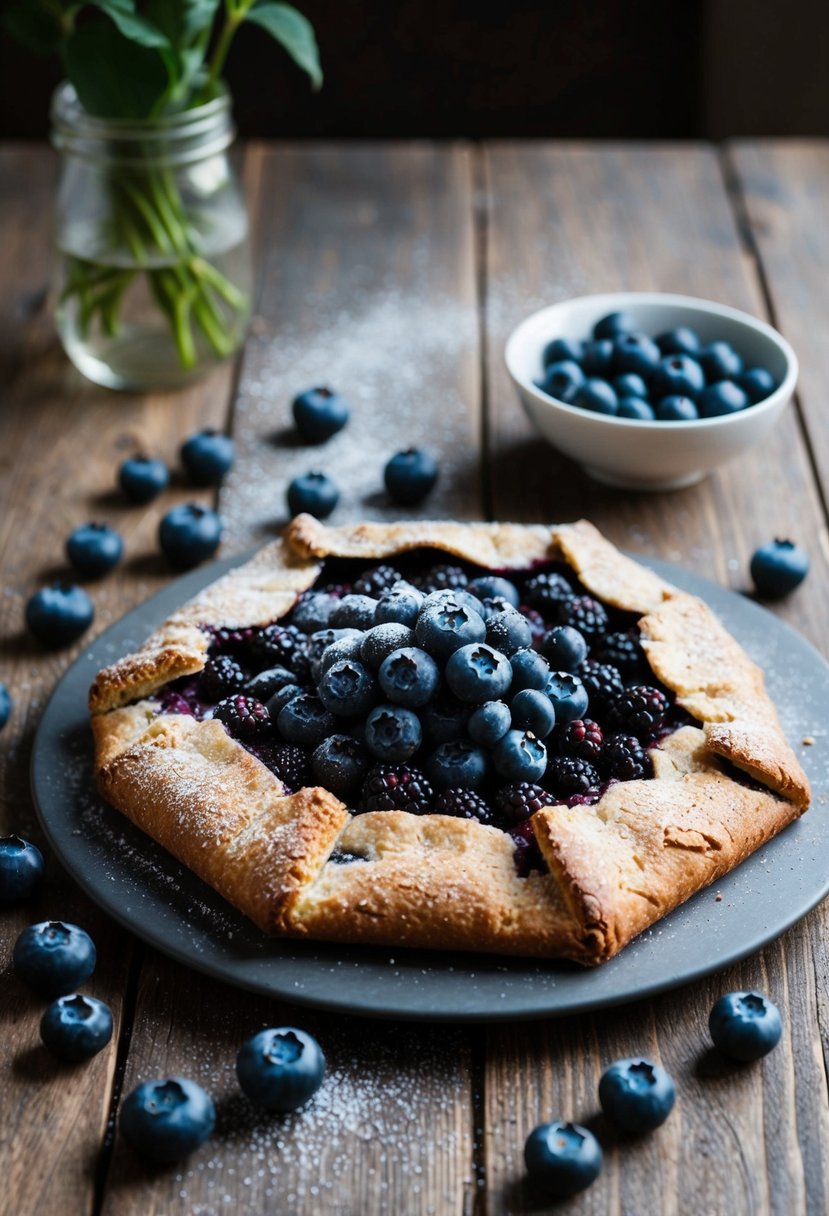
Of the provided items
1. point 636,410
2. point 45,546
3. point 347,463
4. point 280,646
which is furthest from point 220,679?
point 636,410

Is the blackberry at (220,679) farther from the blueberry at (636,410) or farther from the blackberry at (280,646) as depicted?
the blueberry at (636,410)

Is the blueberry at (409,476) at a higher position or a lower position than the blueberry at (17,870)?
lower

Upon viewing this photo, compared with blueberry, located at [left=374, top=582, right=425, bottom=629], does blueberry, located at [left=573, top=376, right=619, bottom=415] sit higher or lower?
lower

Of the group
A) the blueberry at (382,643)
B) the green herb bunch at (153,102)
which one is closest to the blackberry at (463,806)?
the blueberry at (382,643)

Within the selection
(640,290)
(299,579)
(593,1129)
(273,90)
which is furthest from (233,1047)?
(273,90)

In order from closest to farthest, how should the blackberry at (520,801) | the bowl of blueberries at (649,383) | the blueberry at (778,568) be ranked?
1. the blackberry at (520,801)
2. the blueberry at (778,568)
3. the bowl of blueberries at (649,383)

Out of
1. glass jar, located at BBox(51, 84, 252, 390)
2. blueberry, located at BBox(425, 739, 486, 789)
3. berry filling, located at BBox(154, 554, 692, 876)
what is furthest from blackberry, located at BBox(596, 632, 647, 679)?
glass jar, located at BBox(51, 84, 252, 390)

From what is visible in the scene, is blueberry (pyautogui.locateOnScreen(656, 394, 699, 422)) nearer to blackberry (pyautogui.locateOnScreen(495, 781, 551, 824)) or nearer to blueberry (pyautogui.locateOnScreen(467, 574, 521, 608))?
blueberry (pyautogui.locateOnScreen(467, 574, 521, 608))
